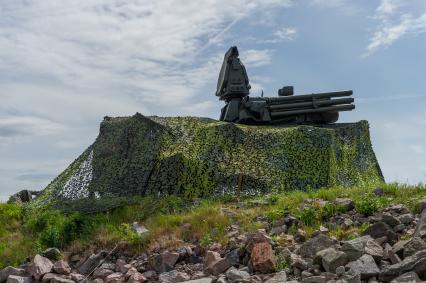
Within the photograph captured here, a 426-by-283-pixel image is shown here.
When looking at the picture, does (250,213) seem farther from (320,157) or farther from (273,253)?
(320,157)

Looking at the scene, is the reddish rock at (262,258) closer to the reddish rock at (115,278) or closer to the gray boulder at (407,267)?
the gray boulder at (407,267)

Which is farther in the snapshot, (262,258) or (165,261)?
(165,261)

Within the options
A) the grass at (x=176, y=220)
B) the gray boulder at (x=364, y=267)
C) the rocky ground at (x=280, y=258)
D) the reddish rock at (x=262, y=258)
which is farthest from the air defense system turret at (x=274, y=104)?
the gray boulder at (x=364, y=267)

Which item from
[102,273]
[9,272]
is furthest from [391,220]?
[9,272]

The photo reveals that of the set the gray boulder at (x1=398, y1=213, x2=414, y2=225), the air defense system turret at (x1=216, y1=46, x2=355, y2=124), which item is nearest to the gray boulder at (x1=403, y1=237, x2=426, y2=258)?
the gray boulder at (x1=398, y1=213, x2=414, y2=225)

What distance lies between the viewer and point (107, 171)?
1325 cm

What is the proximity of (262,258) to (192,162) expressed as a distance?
18.2ft

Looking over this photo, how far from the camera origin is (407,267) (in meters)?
5.73

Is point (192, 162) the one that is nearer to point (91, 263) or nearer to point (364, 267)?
point (91, 263)

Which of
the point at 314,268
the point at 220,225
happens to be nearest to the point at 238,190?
the point at 220,225

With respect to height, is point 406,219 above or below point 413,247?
above

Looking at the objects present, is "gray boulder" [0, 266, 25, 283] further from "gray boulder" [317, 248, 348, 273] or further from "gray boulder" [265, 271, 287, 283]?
"gray boulder" [317, 248, 348, 273]

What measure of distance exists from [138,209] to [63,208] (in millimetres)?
1884

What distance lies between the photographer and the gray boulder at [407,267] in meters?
5.65
